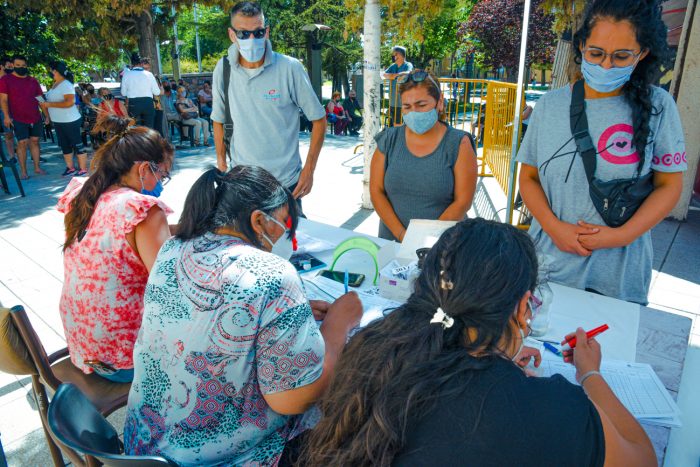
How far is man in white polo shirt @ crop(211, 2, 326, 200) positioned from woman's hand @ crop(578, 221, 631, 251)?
1794mm

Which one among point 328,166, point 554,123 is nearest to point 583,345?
point 554,123

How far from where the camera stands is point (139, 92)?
9031 mm

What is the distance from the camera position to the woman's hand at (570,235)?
6.53ft

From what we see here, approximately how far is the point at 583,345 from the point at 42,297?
12.8 ft

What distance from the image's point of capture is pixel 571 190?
2.04m

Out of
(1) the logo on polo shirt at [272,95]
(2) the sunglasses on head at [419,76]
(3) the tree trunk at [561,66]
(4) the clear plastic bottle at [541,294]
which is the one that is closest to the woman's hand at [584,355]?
(4) the clear plastic bottle at [541,294]

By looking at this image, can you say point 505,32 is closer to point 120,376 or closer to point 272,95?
point 272,95

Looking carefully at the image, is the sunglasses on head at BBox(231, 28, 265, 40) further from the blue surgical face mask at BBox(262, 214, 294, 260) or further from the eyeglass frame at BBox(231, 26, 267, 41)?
the blue surgical face mask at BBox(262, 214, 294, 260)

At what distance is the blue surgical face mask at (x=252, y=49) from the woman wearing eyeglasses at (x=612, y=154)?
1.75 m

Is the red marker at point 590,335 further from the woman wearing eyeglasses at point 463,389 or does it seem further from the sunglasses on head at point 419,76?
the sunglasses on head at point 419,76

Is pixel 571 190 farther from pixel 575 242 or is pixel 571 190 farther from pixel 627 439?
pixel 627 439

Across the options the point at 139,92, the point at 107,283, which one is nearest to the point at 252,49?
the point at 107,283

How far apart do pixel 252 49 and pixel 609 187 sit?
2169 mm

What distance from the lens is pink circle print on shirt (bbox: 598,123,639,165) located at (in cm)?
193
